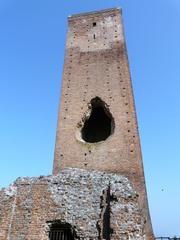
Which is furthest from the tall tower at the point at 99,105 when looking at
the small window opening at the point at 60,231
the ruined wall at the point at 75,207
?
the small window opening at the point at 60,231

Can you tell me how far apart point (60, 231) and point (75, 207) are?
0.64 meters

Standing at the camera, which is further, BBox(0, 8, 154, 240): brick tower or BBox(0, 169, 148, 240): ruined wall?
BBox(0, 8, 154, 240): brick tower

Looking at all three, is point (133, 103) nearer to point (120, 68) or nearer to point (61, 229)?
point (120, 68)

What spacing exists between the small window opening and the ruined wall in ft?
0.41

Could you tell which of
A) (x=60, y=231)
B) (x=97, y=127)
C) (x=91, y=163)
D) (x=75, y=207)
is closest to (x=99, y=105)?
(x=97, y=127)

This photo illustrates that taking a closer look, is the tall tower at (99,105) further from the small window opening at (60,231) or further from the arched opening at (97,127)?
the small window opening at (60,231)

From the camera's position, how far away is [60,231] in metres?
6.65

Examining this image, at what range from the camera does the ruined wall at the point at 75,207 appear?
6.29 meters

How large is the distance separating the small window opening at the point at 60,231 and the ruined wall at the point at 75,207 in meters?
0.13

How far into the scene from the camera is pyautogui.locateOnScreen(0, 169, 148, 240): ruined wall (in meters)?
6.29

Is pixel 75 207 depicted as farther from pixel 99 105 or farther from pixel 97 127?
pixel 97 127

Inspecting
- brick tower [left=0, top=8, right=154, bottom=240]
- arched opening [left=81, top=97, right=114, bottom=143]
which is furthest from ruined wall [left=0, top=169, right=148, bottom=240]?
arched opening [left=81, top=97, right=114, bottom=143]

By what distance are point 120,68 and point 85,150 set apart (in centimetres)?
357

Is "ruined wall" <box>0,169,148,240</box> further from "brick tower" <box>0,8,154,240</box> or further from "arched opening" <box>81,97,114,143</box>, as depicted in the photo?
"arched opening" <box>81,97,114,143</box>
